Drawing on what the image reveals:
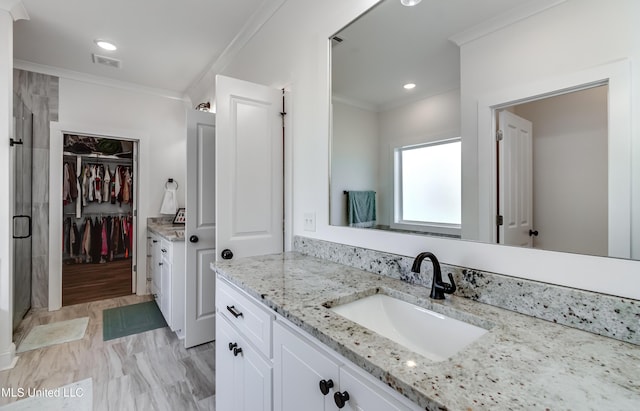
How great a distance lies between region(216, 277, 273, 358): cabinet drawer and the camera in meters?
1.05

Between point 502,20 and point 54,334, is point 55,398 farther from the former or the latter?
point 502,20

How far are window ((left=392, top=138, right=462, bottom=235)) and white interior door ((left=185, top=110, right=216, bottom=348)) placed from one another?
1649mm

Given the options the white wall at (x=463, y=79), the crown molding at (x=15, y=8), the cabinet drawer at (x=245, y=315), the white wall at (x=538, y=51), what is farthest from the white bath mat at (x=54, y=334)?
the white wall at (x=538, y=51)

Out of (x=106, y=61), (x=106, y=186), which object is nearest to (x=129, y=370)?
(x=106, y=61)

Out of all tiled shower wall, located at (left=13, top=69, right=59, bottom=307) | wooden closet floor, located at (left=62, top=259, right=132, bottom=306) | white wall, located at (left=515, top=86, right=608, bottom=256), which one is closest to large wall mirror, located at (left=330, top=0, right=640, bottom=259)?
white wall, located at (left=515, top=86, right=608, bottom=256)

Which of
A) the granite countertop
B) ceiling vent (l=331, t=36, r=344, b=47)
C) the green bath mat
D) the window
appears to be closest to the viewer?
the granite countertop

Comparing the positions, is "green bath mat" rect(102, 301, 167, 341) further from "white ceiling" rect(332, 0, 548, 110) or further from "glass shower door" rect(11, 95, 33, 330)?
"white ceiling" rect(332, 0, 548, 110)

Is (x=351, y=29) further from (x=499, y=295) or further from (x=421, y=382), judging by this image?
(x=421, y=382)

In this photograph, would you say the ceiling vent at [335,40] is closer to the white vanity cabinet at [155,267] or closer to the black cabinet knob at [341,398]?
the black cabinet knob at [341,398]

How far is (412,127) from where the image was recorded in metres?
1.26

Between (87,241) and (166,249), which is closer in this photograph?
(166,249)

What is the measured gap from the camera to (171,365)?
6.98 feet

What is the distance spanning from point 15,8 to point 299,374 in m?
3.14

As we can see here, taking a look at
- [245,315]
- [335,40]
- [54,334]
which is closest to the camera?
[245,315]
